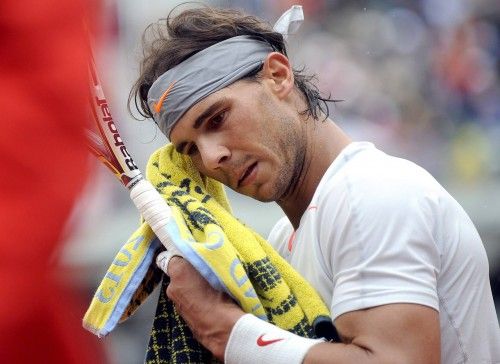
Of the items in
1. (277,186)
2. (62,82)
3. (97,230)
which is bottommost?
(97,230)

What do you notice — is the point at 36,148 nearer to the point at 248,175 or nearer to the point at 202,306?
the point at 202,306

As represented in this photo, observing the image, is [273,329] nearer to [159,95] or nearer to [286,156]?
[286,156]

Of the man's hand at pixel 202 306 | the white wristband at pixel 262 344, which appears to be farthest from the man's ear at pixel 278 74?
the white wristband at pixel 262 344

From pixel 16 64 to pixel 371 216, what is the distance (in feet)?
3.20

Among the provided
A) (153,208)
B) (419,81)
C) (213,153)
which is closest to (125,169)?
(153,208)

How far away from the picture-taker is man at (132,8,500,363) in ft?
6.59

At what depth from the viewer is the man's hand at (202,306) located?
6.86 feet

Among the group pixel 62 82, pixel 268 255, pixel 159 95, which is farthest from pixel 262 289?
pixel 62 82

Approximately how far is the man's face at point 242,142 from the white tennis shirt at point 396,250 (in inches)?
8.1

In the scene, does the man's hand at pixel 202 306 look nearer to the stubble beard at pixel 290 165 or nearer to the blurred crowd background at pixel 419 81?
the stubble beard at pixel 290 165

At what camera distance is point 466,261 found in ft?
7.23

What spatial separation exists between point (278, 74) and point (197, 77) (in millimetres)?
284

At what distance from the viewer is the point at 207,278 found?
212 centimetres

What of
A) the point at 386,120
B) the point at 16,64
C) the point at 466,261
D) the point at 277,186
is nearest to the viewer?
the point at 16,64
